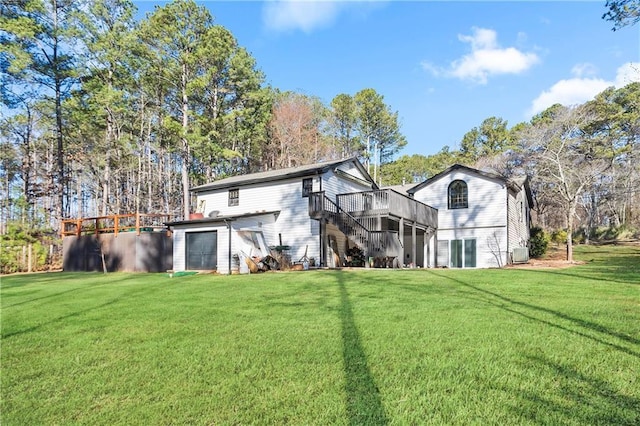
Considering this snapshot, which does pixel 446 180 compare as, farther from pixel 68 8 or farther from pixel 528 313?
pixel 68 8

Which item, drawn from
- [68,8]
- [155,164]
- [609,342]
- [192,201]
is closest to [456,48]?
[609,342]

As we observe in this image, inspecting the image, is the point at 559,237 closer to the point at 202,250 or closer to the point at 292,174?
the point at 292,174

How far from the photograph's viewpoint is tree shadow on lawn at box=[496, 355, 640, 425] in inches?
95.3

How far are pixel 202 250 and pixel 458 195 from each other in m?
14.5

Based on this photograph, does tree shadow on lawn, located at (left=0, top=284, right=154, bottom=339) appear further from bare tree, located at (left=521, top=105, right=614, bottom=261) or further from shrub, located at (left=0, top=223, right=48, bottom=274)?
bare tree, located at (left=521, top=105, right=614, bottom=261)

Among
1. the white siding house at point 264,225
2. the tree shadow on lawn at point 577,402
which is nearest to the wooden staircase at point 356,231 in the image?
the white siding house at point 264,225

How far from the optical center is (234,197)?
1970 centimetres

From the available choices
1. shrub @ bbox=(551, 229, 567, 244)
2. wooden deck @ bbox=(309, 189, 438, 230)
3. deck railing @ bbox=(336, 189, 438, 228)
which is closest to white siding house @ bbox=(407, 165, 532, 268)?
deck railing @ bbox=(336, 189, 438, 228)

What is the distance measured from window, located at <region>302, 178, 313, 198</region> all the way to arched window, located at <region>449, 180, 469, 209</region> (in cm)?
912

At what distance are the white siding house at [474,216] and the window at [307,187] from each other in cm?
776

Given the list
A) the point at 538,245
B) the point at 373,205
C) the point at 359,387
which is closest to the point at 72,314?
the point at 359,387

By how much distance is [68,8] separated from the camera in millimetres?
23547

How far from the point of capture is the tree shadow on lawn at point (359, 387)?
2529 millimetres

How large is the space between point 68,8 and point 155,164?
15.5m
